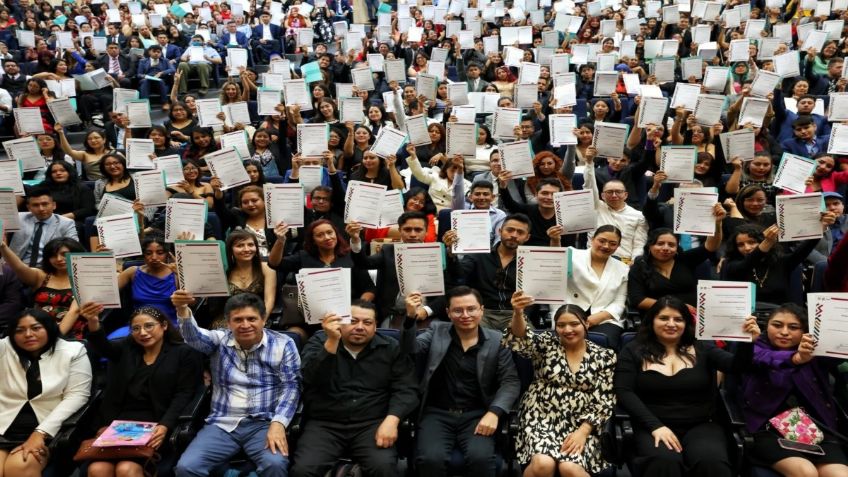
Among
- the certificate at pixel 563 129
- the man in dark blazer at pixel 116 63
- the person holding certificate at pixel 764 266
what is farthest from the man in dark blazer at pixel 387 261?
the man in dark blazer at pixel 116 63

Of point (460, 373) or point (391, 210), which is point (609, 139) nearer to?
point (391, 210)

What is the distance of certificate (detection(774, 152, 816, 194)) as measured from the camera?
4793 mm

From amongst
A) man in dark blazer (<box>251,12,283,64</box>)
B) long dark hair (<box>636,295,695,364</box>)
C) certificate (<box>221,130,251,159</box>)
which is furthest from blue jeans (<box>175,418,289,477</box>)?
man in dark blazer (<box>251,12,283,64</box>)

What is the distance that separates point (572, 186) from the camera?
5828mm

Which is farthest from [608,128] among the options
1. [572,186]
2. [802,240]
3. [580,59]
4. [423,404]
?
[580,59]

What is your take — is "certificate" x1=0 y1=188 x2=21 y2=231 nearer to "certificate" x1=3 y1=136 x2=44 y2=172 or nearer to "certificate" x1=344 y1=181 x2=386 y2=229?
"certificate" x1=3 y1=136 x2=44 y2=172

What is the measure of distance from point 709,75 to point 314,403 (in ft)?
21.6

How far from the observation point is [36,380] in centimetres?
340

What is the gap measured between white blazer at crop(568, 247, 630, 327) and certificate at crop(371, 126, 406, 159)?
236 centimetres

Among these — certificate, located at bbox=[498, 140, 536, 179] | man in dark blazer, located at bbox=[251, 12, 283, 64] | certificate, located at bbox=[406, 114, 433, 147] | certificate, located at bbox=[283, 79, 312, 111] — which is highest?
man in dark blazer, located at bbox=[251, 12, 283, 64]

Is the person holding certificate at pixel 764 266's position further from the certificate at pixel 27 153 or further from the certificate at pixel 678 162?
the certificate at pixel 27 153

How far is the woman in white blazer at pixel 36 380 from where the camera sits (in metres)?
3.35

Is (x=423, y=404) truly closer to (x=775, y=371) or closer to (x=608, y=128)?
(x=775, y=371)

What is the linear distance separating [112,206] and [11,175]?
1375 mm
